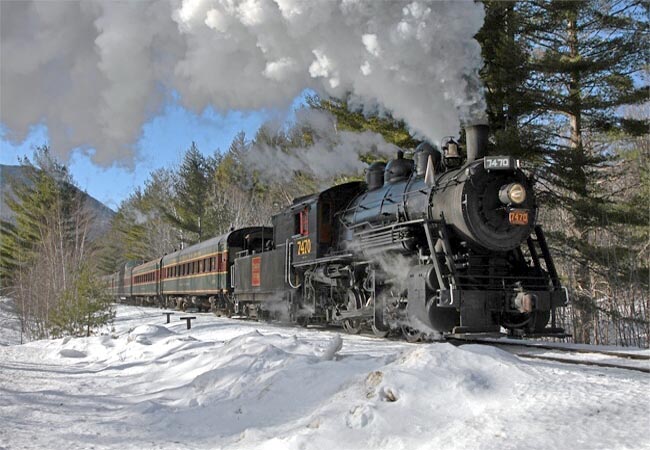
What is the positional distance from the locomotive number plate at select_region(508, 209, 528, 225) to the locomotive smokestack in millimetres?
1232

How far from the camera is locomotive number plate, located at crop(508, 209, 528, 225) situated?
9405 millimetres

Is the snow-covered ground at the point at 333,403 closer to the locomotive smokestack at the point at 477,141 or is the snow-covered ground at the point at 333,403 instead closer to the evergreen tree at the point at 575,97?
the locomotive smokestack at the point at 477,141

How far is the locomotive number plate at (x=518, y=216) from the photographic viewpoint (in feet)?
30.9

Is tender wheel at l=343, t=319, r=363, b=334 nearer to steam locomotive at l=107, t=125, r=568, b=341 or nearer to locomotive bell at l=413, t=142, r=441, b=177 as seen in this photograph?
steam locomotive at l=107, t=125, r=568, b=341

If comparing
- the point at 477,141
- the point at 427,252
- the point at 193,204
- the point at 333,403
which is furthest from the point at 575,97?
the point at 193,204

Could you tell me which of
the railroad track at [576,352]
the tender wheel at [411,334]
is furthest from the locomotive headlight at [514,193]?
the tender wheel at [411,334]

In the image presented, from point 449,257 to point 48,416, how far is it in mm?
6026

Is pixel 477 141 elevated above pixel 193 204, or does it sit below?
below

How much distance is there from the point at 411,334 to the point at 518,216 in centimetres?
306

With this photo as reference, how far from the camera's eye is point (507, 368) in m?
5.08

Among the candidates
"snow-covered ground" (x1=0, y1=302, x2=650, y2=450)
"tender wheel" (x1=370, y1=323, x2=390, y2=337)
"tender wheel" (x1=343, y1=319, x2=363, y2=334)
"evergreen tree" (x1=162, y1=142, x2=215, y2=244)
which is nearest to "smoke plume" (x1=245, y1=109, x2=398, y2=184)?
"tender wheel" (x1=343, y1=319, x2=363, y2=334)

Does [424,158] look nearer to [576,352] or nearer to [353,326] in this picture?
A: [576,352]

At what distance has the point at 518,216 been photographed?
9445 millimetres

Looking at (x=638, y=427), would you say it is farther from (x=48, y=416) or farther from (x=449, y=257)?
(x=48, y=416)
